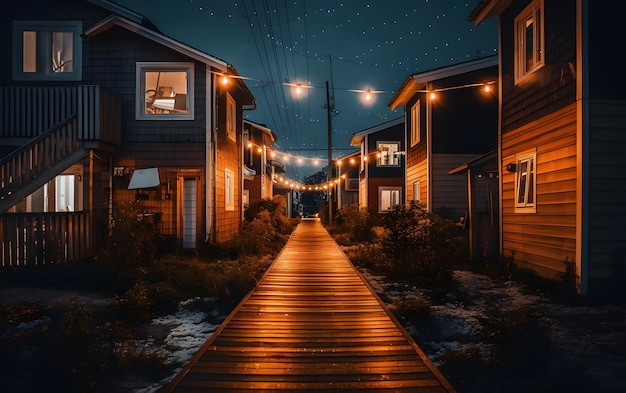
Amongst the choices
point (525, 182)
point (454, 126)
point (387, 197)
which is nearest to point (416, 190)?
point (454, 126)

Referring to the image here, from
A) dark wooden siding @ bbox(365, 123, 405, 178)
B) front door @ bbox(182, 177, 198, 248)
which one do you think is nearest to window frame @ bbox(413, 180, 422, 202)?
front door @ bbox(182, 177, 198, 248)

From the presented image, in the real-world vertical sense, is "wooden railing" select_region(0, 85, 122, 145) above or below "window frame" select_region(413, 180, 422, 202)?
above

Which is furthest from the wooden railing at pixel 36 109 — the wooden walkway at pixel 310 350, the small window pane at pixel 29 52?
the wooden walkway at pixel 310 350

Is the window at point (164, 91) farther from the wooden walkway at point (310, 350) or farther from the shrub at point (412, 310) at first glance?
the shrub at point (412, 310)

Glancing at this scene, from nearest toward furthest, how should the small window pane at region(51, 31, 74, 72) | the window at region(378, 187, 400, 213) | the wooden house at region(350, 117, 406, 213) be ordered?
the small window pane at region(51, 31, 74, 72)
the window at region(378, 187, 400, 213)
the wooden house at region(350, 117, 406, 213)

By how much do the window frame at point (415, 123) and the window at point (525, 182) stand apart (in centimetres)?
979

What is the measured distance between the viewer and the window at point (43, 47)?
14.3m

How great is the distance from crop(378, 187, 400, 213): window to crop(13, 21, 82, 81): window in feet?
71.1

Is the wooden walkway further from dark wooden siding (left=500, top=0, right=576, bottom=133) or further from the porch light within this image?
the porch light

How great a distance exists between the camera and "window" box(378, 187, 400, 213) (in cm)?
3253

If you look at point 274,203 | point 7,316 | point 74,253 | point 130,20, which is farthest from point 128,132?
point 274,203

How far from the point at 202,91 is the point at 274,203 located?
600 inches

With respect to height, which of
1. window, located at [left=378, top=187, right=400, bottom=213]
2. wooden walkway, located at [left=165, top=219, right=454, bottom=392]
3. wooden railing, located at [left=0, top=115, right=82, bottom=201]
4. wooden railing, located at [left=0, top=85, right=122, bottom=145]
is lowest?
wooden walkway, located at [left=165, top=219, right=454, bottom=392]

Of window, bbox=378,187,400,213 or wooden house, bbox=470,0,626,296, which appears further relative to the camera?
window, bbox=378,187,400,213
